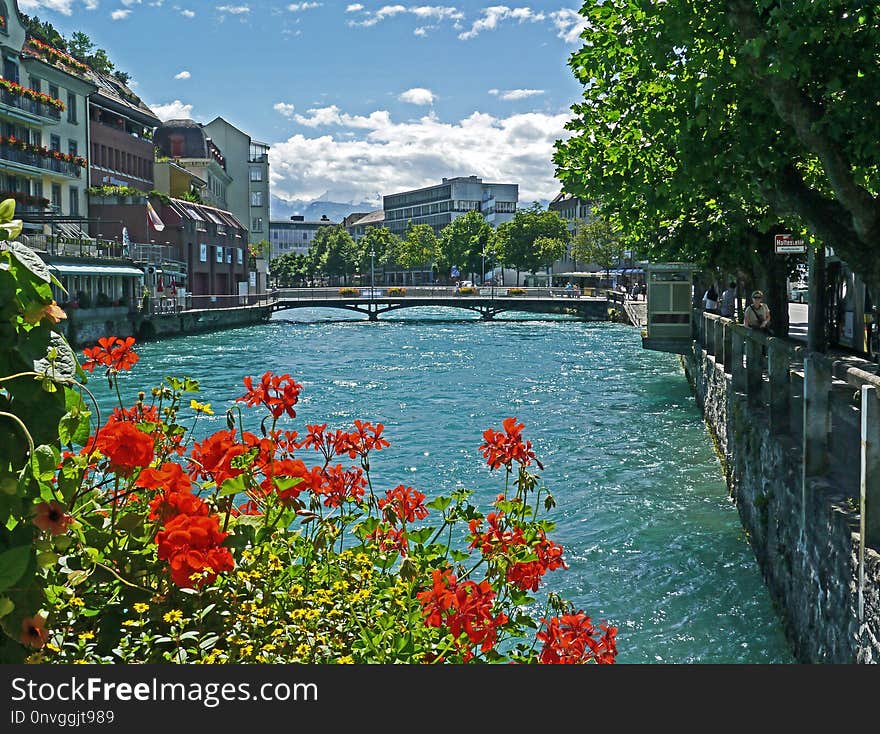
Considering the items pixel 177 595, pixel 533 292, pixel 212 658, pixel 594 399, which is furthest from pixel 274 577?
pixel 533 292

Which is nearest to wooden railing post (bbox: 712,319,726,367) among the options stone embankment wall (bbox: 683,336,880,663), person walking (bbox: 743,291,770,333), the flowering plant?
person walking (bbox: 743,291,770,333)

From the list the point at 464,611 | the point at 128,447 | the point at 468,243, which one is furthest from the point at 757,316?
the point at 468,243

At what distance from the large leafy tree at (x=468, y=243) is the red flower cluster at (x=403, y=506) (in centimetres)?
13031

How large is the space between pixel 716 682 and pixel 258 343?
56419 millimetres

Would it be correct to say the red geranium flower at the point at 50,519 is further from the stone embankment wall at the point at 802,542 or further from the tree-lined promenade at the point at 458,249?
the tree-lined promenade at the point at 458,249

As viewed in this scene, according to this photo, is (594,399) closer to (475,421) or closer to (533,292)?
(475,421)

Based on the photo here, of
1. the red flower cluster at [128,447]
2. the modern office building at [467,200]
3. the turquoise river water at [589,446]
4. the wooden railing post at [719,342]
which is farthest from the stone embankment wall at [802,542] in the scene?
the modern office building at [467,200]

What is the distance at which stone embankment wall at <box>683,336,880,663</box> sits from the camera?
647 centimetres

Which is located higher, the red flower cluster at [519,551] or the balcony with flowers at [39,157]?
the balcony with flowers at [39,157]

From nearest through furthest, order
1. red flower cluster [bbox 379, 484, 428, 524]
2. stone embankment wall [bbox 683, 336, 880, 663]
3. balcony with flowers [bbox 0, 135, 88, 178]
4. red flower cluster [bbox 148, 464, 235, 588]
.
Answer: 1. red flower cluster [bbox 148, 464, 235, 588]
2. red flower cluster [bbox 379, 484, 428, 524]
3. stone embankment wall [bbox 683, 336, 880, 663]
4. balcony with flowers [bbox 0, 135, 88, 178]

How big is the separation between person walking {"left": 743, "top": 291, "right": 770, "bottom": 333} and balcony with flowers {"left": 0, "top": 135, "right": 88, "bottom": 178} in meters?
41.1

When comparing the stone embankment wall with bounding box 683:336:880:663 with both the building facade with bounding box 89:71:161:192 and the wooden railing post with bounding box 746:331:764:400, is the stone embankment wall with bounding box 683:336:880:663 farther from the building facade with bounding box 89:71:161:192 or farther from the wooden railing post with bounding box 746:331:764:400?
the building facade with bounding box 89:71:161:192

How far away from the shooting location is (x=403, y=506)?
4789 millimetres

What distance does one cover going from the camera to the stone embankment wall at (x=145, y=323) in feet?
160
